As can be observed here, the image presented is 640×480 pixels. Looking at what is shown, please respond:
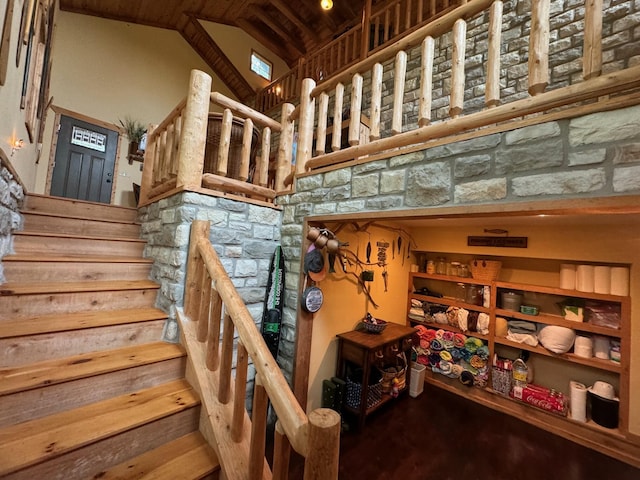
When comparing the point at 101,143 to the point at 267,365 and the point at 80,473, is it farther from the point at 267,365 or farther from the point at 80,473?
the point at 267,365

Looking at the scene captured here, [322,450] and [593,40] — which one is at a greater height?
[593,40]

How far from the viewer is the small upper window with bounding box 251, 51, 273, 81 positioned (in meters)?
6.85

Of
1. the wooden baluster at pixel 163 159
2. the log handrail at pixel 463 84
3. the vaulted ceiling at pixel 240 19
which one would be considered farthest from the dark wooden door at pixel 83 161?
the log handrail at pixel 463 84

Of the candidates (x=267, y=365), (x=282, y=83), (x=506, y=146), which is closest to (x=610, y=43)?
(x=506, y=146)

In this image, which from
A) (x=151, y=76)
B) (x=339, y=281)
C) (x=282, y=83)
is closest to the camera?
(x=339, y=281)

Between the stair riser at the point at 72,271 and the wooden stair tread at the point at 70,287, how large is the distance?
59mm

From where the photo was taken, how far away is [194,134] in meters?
1.89

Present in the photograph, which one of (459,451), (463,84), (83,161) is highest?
(83,161)

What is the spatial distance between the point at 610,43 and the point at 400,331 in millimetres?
3390

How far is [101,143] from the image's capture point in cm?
458

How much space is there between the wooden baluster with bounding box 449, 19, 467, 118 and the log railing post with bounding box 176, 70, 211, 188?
1.64 m

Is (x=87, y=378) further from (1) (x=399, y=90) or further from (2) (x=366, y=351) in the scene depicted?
(1) (x=399, y=90)

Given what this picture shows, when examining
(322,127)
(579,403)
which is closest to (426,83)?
(322,127)

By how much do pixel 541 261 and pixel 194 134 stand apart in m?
3.67
